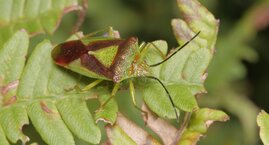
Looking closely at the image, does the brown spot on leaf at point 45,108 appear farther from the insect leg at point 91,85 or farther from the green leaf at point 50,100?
the insect leg at point 91,85

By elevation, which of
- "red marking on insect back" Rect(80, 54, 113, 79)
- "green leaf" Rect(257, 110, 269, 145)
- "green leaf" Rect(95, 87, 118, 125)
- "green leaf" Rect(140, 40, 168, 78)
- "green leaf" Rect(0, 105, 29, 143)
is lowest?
"green leaf" Rect(0, 105, 29, 143)

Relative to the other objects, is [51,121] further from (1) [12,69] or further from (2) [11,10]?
(2) [11,10]

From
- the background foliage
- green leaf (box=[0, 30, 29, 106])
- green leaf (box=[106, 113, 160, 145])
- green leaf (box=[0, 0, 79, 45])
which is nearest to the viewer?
green leaf (box=[106, 113, 160, 145])

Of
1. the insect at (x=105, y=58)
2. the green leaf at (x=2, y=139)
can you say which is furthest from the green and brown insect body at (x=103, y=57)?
the green leaf at (x=2, y=139)

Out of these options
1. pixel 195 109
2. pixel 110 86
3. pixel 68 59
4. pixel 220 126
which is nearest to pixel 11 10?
pixel 68 59

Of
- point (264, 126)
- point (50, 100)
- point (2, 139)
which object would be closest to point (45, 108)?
point (50, 100)


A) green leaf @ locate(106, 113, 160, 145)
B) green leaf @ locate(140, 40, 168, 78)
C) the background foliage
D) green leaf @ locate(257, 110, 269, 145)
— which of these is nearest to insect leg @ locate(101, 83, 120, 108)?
green leaf @ locate(106, 113, 160, 145)

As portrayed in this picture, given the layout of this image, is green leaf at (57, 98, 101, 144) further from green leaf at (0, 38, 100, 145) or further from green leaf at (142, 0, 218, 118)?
green leaf at (142, 0, 218, 118)
